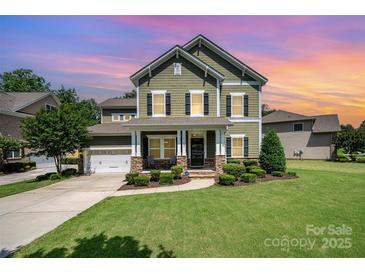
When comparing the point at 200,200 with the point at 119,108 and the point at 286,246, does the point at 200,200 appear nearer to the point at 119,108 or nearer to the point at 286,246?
the point at 286,246

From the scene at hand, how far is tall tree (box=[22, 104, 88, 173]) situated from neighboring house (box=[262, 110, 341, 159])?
20.6m

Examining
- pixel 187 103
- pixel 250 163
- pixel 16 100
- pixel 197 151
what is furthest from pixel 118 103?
pixel 250 163

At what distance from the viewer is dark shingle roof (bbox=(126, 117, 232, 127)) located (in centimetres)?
1327

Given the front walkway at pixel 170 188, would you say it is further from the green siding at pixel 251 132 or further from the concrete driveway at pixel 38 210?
the green siding at pixel 251 132

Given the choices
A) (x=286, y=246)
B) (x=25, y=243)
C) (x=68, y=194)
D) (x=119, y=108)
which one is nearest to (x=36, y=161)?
(x=119, y=108)

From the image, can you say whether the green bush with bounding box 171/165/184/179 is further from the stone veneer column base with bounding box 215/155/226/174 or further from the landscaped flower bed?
the stone veneer column base with bounding box 215/155/226/174

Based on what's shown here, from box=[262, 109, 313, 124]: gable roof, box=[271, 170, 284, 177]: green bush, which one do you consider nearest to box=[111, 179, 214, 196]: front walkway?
box=[271, 170, 284, 177]: green bush

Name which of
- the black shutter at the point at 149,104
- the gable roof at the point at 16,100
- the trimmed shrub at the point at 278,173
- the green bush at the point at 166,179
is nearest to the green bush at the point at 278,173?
the trimmed shrub at the point at 278,173

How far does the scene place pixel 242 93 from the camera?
1647 centimetres

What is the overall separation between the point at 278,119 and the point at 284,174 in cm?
1912

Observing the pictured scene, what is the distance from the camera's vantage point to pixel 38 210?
7.34 m

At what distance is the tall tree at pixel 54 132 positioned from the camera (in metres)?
14.2

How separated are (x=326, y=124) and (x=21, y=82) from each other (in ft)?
210
